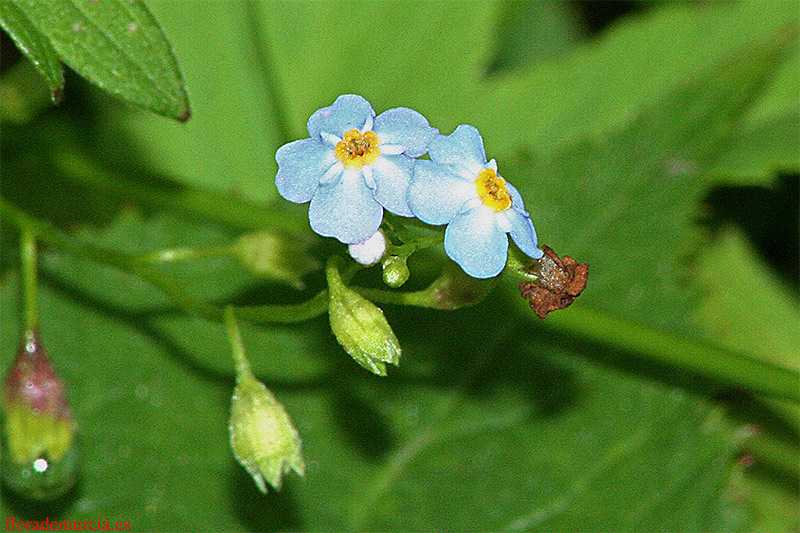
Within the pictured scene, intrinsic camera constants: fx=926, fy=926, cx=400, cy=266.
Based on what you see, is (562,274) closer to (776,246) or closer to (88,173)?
(88,173)

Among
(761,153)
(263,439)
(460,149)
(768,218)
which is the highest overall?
(768,218)

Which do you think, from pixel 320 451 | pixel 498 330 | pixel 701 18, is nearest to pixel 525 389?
pixel 498 330

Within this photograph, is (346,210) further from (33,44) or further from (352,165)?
(33,44)

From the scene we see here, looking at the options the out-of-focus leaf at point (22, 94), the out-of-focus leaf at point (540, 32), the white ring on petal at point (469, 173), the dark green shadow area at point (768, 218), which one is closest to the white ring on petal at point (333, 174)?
the white ring on petal at point (469, 173)

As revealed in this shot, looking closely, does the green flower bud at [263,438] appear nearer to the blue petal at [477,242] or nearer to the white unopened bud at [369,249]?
the white unopened bud at [369,249]

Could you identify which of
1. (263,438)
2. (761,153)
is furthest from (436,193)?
(761,153)

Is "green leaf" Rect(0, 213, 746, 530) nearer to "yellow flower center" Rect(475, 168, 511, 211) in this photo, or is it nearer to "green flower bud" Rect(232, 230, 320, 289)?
"green flower bud" Rect(232, 230, 320, 289)
